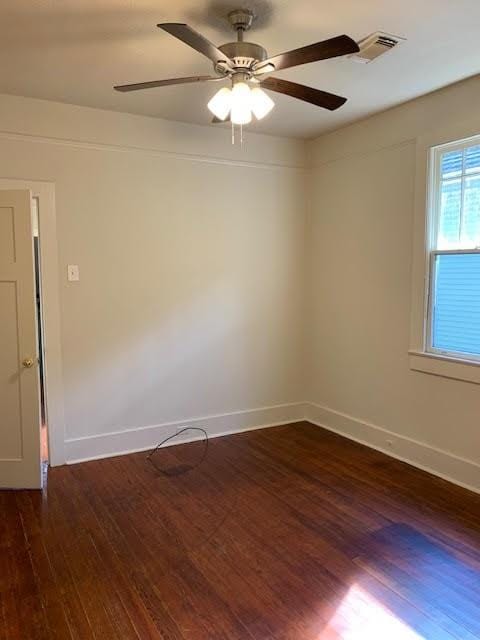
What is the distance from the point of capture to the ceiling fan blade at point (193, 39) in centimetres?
168

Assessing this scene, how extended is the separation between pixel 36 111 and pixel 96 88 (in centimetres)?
56

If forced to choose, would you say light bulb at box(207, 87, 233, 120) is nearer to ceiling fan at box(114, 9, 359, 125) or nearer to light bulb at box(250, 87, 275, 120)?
ceiling fan at box(114, 9, 359, 125)

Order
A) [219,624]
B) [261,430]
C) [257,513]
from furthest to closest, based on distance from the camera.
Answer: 1. [261,430]
2. [257,513]
3. [219,624]

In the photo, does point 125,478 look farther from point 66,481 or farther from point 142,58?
point 142,58

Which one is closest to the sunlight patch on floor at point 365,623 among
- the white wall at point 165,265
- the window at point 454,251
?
the window at point 454,251

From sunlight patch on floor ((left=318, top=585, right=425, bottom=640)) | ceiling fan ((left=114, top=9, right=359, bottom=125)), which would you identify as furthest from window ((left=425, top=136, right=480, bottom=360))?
sunlight patch on floor ((left=318, top=585, right=425, bottom=640))

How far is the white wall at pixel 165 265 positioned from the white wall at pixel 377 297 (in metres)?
0.29

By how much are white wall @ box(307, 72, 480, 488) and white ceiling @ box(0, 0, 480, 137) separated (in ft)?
1.09

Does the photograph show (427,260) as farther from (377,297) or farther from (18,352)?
(18,352)

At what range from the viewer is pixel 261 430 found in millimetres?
4500

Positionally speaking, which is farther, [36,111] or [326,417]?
[326,417]

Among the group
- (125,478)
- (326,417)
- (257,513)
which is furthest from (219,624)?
(326,417)

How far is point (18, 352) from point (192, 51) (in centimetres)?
221

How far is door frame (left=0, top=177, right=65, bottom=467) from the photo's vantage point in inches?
139
